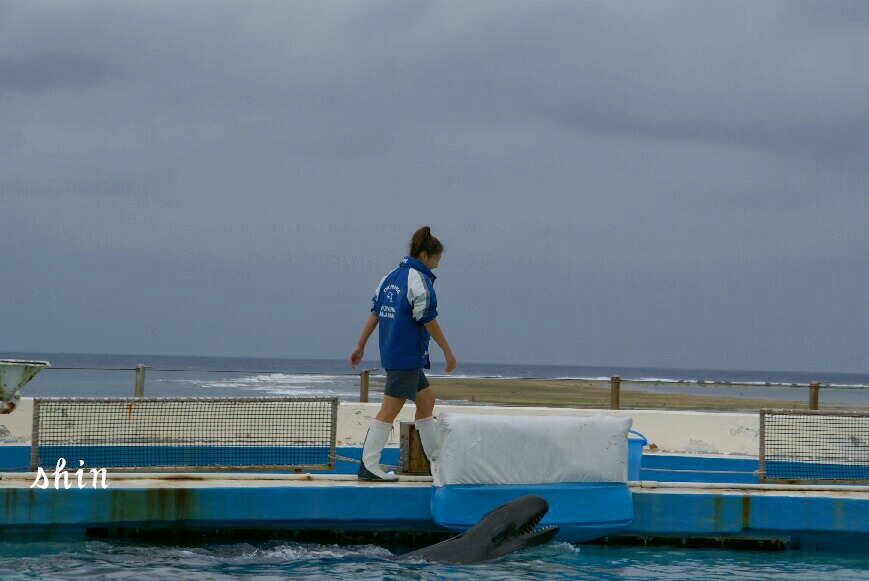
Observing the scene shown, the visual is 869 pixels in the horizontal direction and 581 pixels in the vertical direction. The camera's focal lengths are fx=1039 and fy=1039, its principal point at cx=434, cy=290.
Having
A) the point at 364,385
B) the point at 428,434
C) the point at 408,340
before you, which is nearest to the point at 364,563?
the point at 428,434

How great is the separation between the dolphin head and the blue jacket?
1.31 m

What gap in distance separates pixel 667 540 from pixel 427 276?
105 inches

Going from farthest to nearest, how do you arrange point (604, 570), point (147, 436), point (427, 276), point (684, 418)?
point (684, 418)
point (147, 436)
point (427, 276)
point (604, 570)

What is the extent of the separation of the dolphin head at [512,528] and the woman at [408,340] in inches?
32.2

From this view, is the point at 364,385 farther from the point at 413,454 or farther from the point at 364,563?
the point at 364,563

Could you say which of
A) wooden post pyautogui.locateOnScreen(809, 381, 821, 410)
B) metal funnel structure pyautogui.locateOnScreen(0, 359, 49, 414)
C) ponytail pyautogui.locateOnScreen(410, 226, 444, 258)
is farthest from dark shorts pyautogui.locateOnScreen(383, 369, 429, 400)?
wooden post pyautogui.locateOnScreen(809, 381, 821, 410)

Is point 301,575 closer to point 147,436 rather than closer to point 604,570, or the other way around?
point 604,570

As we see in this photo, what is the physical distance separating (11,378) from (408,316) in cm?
284

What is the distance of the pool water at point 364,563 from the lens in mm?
6422

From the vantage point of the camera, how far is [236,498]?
24.4 ft

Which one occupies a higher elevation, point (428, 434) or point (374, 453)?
point (428, 434)

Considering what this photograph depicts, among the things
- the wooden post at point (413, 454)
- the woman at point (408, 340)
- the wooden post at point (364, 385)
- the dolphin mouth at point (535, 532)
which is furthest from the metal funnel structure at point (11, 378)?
the wooden post at point (364, 385)

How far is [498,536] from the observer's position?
6.91 metres

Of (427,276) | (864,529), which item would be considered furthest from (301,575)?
(864,529)
